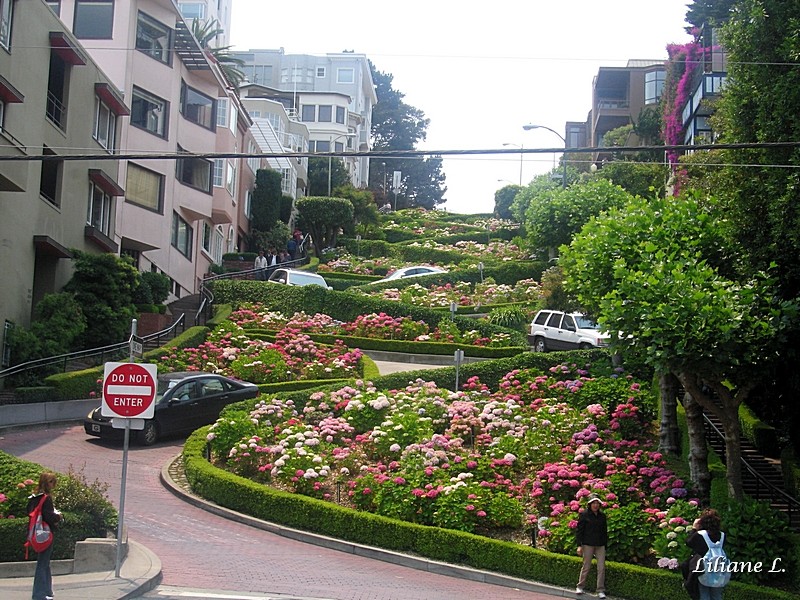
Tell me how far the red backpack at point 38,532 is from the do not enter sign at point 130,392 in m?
1.91

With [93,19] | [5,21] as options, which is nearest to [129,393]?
[5,21]

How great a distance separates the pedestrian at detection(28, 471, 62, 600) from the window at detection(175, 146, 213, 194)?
31.0 meters

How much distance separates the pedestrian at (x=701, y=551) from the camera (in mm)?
12188

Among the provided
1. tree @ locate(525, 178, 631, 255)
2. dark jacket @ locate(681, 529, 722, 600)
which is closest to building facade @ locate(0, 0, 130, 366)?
dark jacket @ locate(681, 529, 722, 600)

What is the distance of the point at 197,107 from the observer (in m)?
43.9

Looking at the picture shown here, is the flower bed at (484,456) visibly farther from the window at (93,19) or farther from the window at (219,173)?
the window at (219,173)

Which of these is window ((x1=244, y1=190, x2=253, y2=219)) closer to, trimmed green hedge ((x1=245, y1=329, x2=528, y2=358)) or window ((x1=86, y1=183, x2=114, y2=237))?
window ((x1=86, y1=183, x2=114, y2=237))

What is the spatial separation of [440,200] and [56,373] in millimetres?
98912

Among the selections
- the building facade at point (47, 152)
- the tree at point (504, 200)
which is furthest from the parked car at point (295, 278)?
the tree at point (504, 200)

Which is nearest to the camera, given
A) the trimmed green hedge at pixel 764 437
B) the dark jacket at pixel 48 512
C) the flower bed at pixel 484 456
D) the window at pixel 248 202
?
the dark jacket at pixel 48 512

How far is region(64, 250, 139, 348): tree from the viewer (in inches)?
1168

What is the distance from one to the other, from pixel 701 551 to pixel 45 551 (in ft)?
23.7

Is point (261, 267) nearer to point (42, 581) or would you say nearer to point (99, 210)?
point (99, 210)

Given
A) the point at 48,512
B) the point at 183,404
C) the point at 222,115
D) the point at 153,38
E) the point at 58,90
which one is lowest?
the point at 48,512
